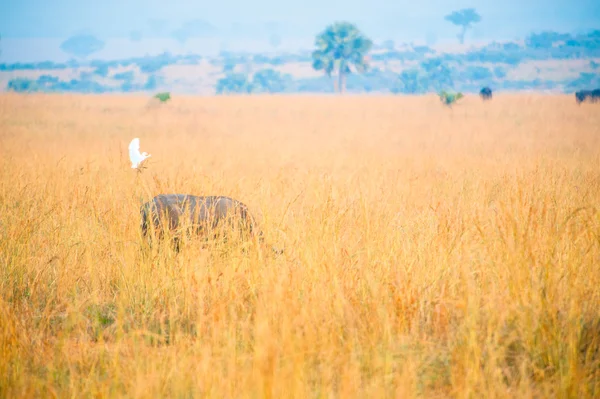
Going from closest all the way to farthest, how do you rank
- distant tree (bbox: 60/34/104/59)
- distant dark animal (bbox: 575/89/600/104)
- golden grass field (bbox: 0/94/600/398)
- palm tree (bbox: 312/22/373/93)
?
golden grass field (bbox: 0/94/600/398)
distant dark animal (bbox: 575/89/600/104)
palm tree (bbox: 312/22/373/93)
distant tree (bbox: 60/34/104/59)

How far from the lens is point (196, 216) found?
439 centimetres

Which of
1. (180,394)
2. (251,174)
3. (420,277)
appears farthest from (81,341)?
(251,174)

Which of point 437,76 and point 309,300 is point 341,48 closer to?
point 437,76

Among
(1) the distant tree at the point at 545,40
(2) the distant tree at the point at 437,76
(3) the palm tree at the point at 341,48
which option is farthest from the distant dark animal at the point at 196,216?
(1) the distant tree at the point at 545,40

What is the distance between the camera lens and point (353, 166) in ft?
31.7

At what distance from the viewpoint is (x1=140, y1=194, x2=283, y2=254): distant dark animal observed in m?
4.48

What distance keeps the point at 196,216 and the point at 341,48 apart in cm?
5499

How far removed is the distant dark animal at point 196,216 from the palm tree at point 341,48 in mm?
53730

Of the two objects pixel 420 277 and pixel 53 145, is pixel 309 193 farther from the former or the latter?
pixel 53 145

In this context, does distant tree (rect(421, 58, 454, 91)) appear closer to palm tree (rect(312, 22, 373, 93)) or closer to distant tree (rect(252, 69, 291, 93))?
palm tree (rect(312, 22, 373, 93))

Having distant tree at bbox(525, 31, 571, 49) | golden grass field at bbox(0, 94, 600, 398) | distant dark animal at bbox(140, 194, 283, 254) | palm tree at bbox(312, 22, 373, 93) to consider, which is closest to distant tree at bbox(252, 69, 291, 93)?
palm tree at bbox(312, 22, 373, 93)

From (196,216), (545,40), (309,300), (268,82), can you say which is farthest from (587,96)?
(545,40)

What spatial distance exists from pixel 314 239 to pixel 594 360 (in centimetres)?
187

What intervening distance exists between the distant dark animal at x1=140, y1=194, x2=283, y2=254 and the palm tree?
53.7 meters
